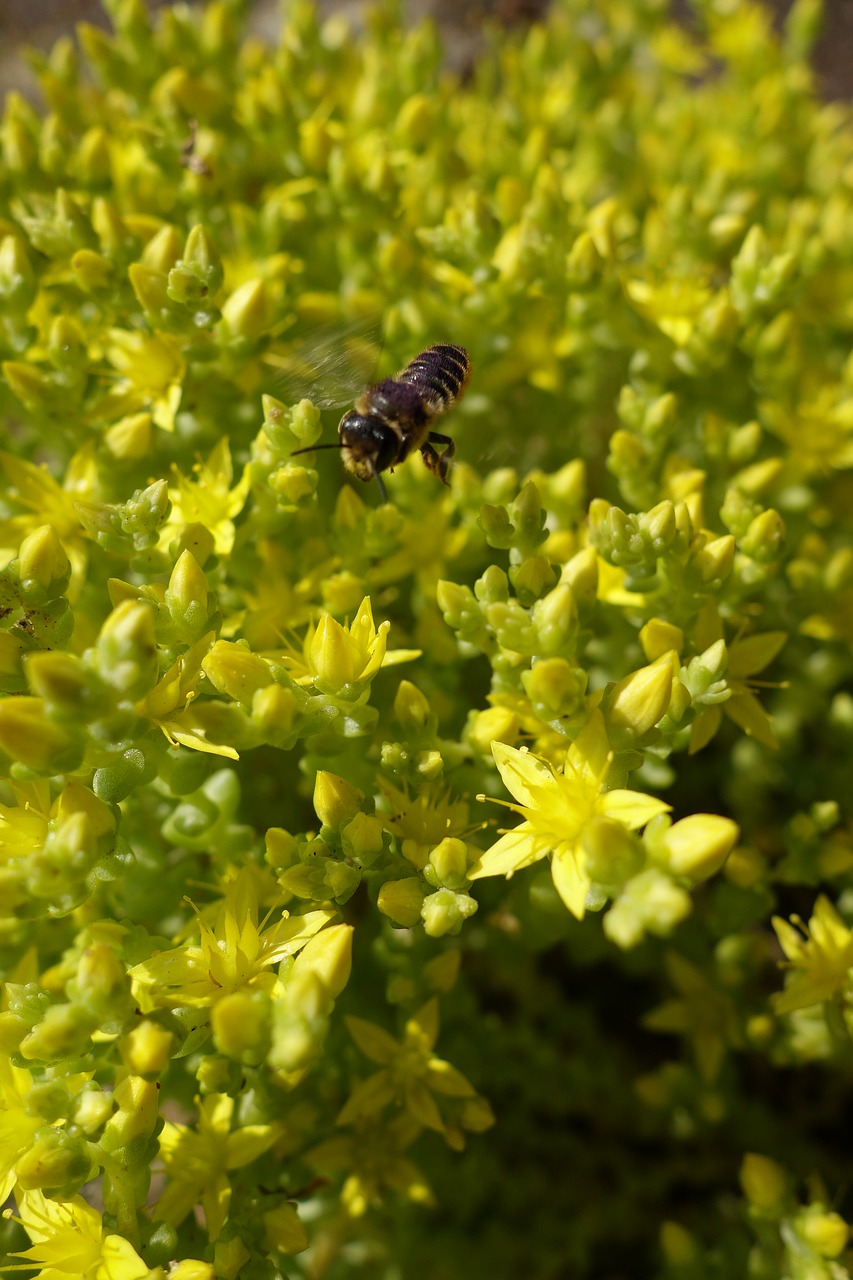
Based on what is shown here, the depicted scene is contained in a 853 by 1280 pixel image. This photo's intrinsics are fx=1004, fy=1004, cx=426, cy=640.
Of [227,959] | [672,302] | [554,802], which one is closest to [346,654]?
[554,802]

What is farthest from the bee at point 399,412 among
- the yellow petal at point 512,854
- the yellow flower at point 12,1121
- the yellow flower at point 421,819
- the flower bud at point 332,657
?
the yellow flower at point 12,1121

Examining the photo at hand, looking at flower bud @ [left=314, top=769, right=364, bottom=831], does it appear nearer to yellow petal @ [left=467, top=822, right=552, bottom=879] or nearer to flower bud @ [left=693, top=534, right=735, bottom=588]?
yellow petal @ [left=467, top=822, right=552, bottom=879]

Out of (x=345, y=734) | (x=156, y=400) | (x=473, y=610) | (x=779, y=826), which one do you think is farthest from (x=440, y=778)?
(x=779, y=826)

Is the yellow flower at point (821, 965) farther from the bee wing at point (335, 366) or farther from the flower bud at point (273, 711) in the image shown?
the bee wing at point (335, 366)

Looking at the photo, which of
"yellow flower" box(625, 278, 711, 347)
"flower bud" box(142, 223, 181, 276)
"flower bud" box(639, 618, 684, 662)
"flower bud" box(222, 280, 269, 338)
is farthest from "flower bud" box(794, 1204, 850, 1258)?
"flower bud" box(142, 223, 181, 276)

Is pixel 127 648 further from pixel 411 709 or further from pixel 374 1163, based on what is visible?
pixel 374 1163

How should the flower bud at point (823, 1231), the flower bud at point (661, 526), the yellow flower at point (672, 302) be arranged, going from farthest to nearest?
the yellow flower at point (672, 302)
the flower bud at point (823, 1231)
the flower bud at point (661, 526)

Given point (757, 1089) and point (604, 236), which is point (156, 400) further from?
point (757, 1089)

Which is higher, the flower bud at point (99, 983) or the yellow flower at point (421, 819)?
the flower bud at point (99, 983)
